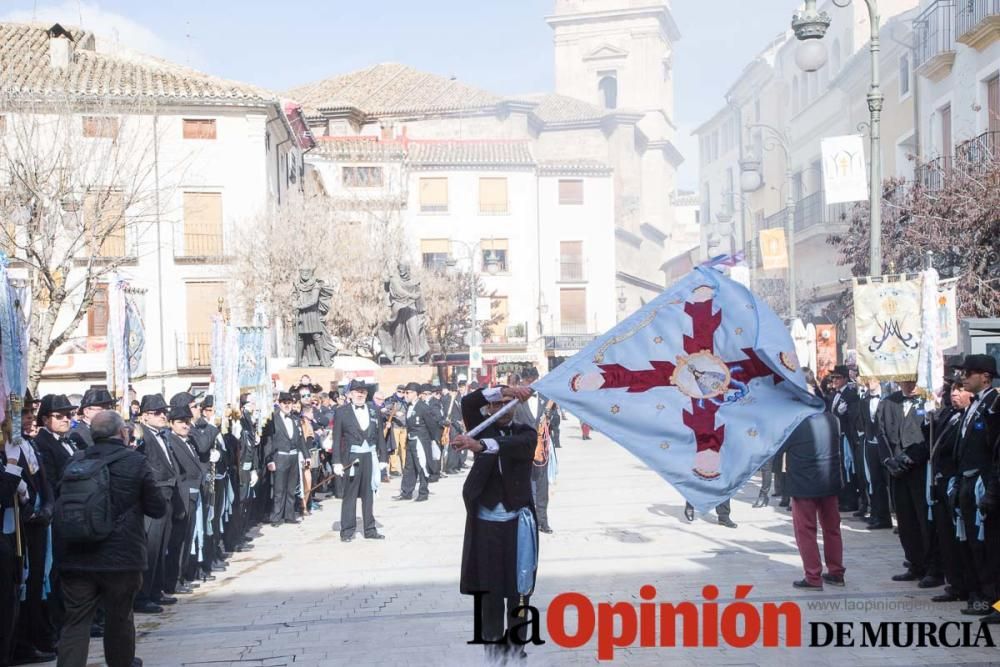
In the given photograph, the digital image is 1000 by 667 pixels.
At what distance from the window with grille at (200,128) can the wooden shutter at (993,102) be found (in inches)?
923

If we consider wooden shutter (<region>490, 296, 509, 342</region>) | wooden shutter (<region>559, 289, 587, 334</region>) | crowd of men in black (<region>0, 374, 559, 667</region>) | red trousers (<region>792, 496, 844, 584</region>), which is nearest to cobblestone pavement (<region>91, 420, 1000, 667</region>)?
red trousers (<region>792, 496, 844, 584</region>)

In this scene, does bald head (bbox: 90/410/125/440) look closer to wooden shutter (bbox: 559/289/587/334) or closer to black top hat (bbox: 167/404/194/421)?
black top hat (bbox: 167/404/194/421)

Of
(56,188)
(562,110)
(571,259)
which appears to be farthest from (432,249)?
(56,188)

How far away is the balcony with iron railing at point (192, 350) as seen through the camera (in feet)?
127

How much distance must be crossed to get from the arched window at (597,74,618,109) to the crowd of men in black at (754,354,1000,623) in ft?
257

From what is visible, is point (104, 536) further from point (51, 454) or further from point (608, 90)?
point (608, 90)

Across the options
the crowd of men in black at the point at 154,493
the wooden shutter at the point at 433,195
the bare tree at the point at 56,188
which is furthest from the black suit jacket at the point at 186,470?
the wooden shutter at the point at 433,195

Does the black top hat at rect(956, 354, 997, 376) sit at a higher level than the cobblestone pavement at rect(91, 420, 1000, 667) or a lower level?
higher

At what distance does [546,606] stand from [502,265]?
174 ft

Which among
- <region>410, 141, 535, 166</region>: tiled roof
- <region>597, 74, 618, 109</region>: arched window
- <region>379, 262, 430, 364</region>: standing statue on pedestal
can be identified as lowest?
<region>379, 262, 430, 364</region>: standing statue on pedestal

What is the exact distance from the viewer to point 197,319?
38.9 metres

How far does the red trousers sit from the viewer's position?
10.4 metres

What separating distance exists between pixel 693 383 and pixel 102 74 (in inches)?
1322

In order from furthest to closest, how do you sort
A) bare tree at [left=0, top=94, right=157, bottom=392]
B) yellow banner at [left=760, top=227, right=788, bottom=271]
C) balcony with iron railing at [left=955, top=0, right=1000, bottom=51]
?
1. yellow banner at [left=760, top=227, right=788, bottom=271]
2. balcony with iron railing at [left=955, top=0, right=1000, bottom=51]
3. bare tree at [left=0, top=94, right=157, bottom=392]
